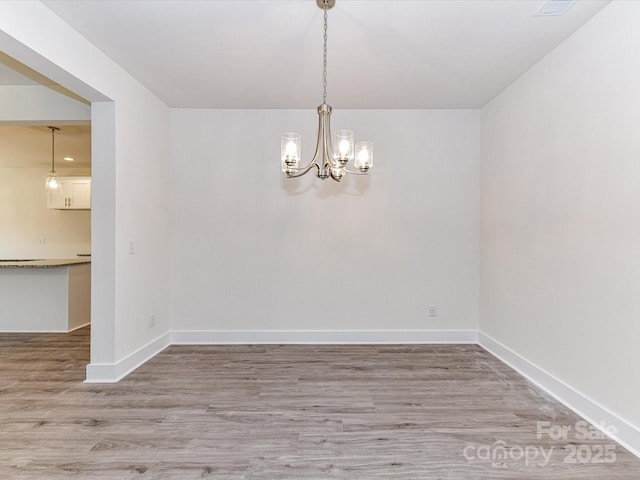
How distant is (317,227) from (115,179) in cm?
204

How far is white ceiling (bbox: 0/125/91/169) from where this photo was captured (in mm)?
4797

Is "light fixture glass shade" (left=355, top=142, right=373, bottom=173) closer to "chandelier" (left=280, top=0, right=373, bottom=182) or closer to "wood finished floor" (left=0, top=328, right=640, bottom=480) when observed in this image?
"chandelier" (left=280, top=0, right=373, bottom=182)

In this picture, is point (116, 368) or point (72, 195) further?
point (72, 195)

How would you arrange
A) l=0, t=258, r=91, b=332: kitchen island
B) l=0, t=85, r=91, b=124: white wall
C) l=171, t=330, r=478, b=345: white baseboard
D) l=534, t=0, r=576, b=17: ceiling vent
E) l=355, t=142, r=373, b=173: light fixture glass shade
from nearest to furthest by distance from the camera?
l=534, t=0, r=576, b=17: ceiling vent, l=355, t=142, r=373, b=173: light fixture glass shade, l=0, t=85, r=91, b=124: white wall, l=171, t=330, r=478, b=345: white baseboard, l=0, t=258, r=91, b=332: kitchen island

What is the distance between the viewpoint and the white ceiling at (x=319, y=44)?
2267 millimetres

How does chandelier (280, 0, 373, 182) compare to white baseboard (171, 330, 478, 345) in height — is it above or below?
above

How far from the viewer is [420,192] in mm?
4074

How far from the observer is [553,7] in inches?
87.5

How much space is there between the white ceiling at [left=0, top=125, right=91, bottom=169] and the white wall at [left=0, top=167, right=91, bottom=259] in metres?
0.36

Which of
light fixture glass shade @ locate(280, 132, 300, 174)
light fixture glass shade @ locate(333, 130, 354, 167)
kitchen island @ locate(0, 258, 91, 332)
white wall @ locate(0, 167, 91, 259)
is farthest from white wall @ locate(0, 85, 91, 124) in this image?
white wall @ locate(0, 167, 91, 259)

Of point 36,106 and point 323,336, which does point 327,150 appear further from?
point 36,106

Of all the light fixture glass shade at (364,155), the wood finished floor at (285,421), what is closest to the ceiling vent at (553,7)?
the light fixture glass shade at (364,155)

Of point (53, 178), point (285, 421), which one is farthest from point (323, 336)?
point (53, 178)

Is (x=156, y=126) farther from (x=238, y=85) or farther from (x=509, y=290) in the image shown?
(x=509, y=290)
